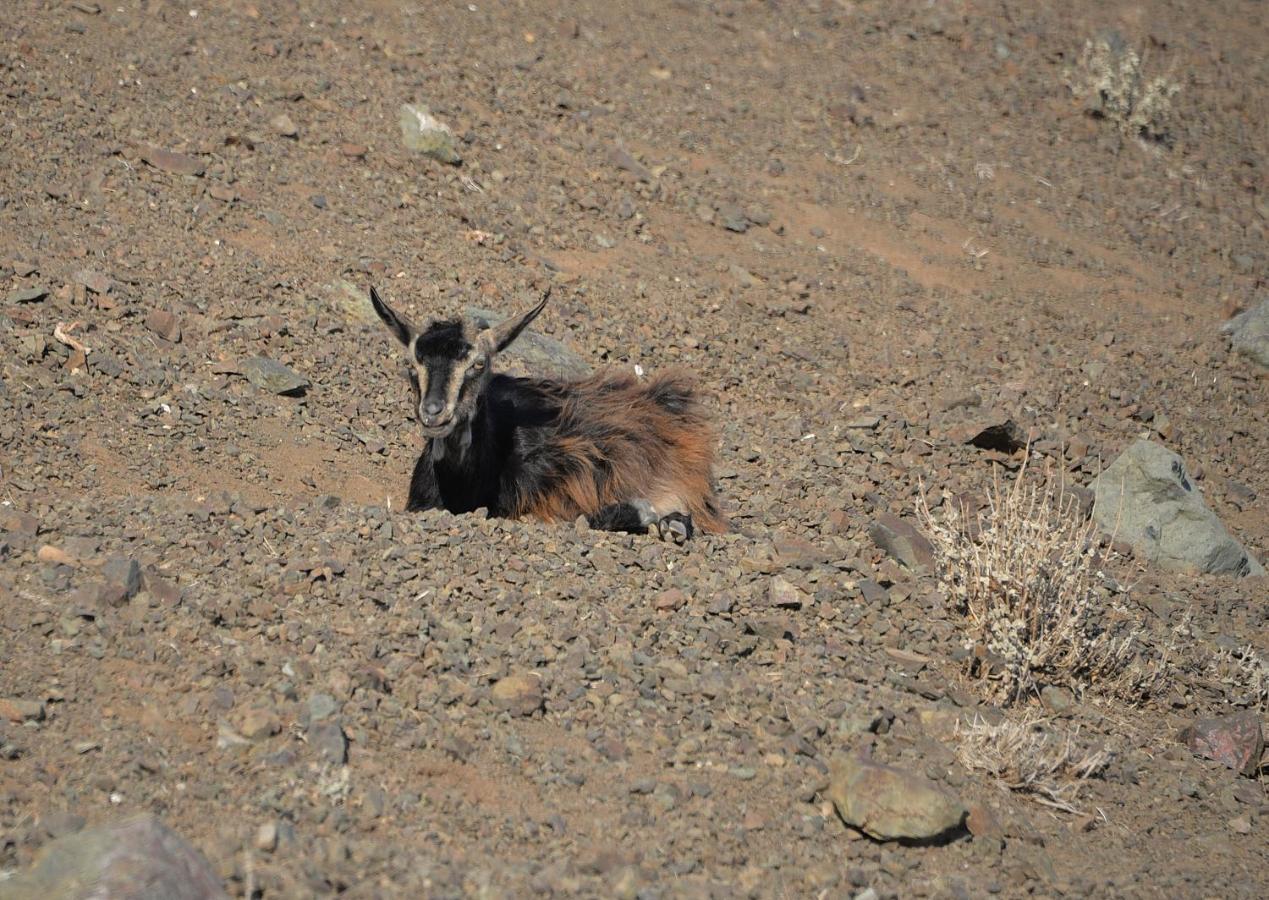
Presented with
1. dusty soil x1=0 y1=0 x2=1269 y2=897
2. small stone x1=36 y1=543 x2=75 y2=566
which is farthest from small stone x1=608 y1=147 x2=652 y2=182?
small stone x1=36 y1=543 x2=75 y2=566

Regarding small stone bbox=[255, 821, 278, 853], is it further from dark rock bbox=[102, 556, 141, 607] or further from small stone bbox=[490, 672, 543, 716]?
dark rock bbox=[102, 556, 141, 607]

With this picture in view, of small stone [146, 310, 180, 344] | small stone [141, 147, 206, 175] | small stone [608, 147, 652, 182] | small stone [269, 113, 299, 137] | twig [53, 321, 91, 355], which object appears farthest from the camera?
small stone [608, 147, 652, 182]

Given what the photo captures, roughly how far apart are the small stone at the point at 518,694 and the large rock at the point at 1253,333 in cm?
844

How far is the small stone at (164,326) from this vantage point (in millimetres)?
8859

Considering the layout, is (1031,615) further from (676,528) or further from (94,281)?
(94,281)

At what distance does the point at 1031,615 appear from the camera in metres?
6.68

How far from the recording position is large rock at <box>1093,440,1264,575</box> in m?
8.45

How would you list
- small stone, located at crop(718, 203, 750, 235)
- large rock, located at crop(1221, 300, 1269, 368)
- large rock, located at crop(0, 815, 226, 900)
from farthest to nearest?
small stone, located at crop(718, 203, 750, 235) → large rock, located at crop(1221, 300, 1269, 368) → large rock, located at crop(0, 815, 226, 900)

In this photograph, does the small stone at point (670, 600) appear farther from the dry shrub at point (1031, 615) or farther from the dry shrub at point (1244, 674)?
the dry shrub at point (1244, 674)

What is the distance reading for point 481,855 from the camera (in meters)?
4.79

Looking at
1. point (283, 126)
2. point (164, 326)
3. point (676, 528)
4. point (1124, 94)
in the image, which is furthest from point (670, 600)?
point (1124, 94)

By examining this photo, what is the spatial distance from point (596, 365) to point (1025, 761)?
201 inches

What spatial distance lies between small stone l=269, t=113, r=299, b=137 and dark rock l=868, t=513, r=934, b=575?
640 centimetres

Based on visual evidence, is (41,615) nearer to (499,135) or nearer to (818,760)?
(818,760)
